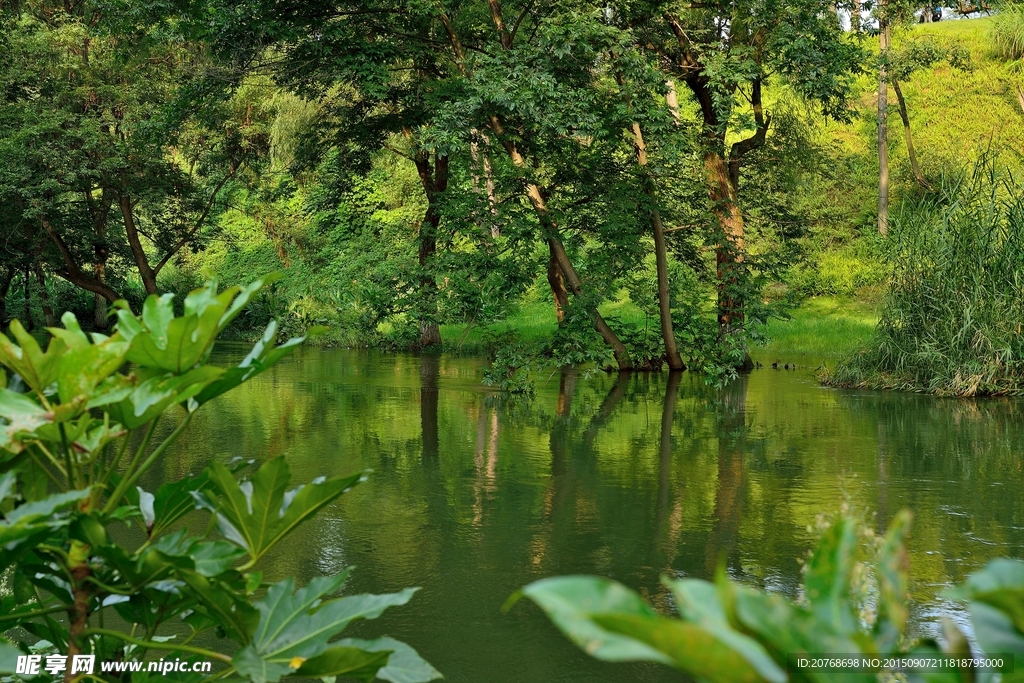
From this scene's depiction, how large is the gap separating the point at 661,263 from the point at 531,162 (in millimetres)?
2455

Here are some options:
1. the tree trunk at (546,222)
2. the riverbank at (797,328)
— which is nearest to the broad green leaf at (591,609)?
the tree trunk at (546,222)

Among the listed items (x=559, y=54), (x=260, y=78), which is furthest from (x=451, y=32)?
(x=260, y=78)

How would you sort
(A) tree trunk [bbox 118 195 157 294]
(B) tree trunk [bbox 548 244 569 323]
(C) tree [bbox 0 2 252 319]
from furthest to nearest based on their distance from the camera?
(A) tree trunk [bbox 118 195 157 294] < (C) tree [bbox 0 2 252 319] < (B) tree trunk [bbox 548 244 569 323]

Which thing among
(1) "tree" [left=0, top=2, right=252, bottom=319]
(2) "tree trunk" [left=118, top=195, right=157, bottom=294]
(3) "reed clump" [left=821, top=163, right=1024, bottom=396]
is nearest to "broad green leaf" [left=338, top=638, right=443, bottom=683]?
(3) "reed clump" [left=821, top=163, right=1024, bottom=396]

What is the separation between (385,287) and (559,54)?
3.15 meters

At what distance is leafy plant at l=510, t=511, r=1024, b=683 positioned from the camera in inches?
26.1

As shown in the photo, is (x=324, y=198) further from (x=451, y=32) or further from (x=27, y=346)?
(x=27, y=346)

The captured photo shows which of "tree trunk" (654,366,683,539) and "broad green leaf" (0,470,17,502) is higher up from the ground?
"broad green leaf" (0,470,17,502)

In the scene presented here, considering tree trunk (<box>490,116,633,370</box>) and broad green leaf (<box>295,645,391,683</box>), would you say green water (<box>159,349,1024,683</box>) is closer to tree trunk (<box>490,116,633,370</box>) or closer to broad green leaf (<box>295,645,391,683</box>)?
tree trunk (<box>490,116,633,370</box>)

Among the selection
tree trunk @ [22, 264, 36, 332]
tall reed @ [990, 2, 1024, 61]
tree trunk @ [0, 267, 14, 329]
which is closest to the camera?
tree trunk @ [0, 267, 14, 329]

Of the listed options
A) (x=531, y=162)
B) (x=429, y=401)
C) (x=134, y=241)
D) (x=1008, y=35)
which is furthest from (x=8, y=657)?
(x=1008, y=35)

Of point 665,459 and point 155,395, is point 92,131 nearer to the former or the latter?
point 665,459

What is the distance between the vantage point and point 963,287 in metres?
11.7

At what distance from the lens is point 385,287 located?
38.3ft
